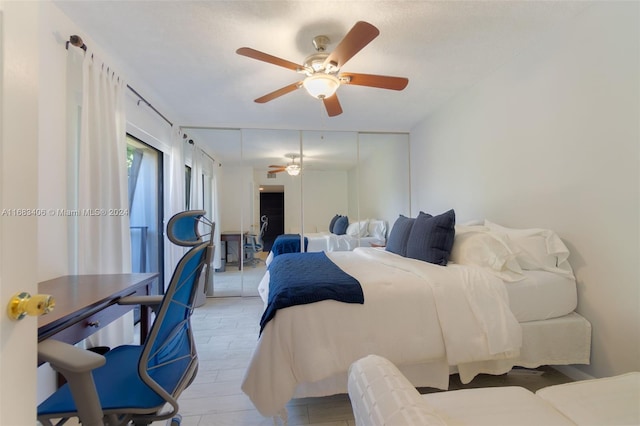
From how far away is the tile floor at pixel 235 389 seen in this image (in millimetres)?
1547

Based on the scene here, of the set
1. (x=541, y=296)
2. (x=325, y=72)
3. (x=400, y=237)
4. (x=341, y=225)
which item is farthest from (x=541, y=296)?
(x=341, y=225)

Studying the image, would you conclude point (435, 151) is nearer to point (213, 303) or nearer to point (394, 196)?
point (394, 196)

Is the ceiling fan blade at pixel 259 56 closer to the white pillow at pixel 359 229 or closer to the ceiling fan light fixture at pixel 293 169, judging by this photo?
the ceiling fan light fixture at pixel 293 169

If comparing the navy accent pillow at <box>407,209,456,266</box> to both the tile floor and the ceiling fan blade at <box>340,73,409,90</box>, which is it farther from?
the ceiling fan blade at <box>340,73,409,90</box>

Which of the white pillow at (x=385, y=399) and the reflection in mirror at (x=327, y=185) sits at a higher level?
the reflection in mirror at (x=327, y=185)

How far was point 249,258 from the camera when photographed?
15.1 ft

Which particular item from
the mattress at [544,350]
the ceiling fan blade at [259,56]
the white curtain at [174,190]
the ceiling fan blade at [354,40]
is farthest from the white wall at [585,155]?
the white curtain at [174,190]

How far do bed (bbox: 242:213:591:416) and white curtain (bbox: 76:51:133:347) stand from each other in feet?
4.06

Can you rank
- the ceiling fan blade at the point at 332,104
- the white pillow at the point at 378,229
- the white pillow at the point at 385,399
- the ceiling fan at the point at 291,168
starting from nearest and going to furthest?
1. the white pillow at the point at 385,399
2. the ceiling fan blade at the point at 332,104
3. the white pillow at the point at 378,229
4. the ceiling fan at the point at 291,168

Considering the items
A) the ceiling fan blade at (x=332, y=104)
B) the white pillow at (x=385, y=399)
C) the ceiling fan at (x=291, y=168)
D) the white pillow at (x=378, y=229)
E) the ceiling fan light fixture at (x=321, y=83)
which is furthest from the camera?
the ceiling fan at (x=291, y=168)

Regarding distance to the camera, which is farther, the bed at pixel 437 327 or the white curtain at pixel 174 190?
the white curtain at pixel 174 190

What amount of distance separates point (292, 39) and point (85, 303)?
→ 1.99 m

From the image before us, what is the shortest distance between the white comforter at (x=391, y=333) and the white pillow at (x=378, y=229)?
7.79 feet

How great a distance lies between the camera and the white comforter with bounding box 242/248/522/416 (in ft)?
4.69
